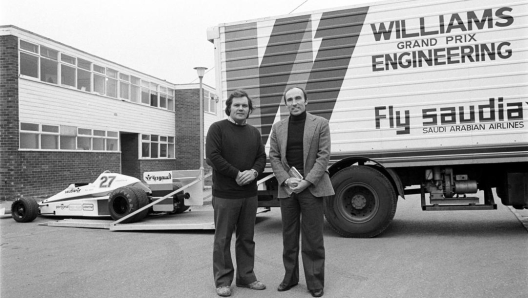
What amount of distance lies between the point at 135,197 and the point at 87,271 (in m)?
3.44

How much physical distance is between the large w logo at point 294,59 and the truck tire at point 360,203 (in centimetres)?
108

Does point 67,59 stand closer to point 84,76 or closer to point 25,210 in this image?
point 84,76

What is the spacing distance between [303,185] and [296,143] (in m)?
0.44

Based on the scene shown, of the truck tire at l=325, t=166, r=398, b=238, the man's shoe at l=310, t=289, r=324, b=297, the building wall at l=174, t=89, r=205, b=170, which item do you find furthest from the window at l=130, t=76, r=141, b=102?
the man's shoe at l=310, t=289, r=324, b=297

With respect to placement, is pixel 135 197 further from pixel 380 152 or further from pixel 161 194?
pixel 380 152

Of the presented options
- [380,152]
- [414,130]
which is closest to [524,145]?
[414,130]

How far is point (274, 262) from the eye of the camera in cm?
550

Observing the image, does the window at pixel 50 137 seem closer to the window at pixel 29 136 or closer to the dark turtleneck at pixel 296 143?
the window at pixel 29 136

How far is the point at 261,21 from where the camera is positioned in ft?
24.8

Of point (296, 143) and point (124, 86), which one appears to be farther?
point (124, 86)

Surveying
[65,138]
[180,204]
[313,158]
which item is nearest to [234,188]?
[313,158]

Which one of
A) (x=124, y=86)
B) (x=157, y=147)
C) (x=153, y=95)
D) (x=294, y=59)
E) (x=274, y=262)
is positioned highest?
(x=124, y=86)

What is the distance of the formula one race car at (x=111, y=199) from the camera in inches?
348

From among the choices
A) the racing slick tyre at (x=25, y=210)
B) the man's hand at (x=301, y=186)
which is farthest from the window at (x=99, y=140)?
the man's hand at (x=301, y=186)
